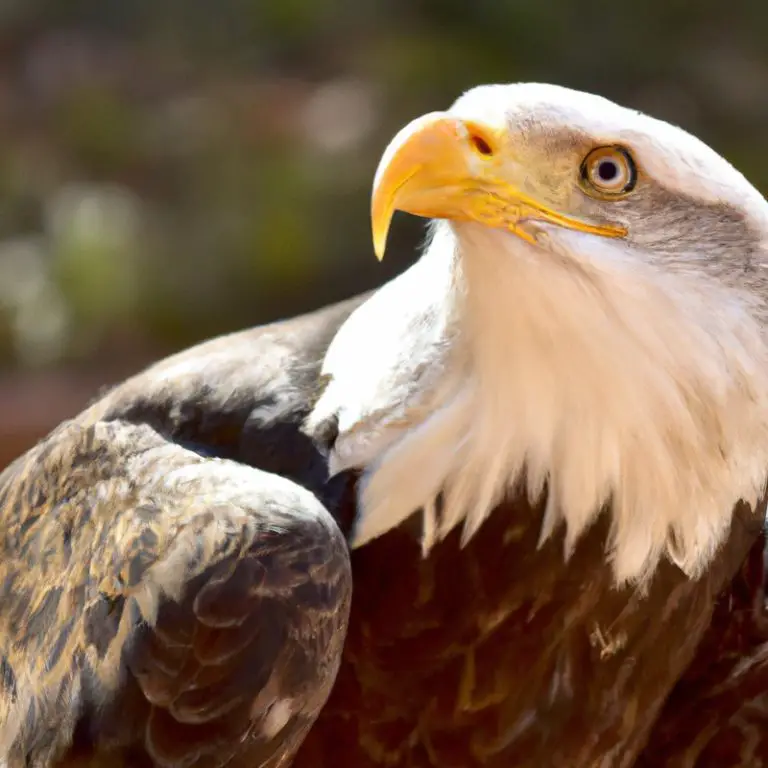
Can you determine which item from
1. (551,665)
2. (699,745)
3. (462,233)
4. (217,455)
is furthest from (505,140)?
(699,745)

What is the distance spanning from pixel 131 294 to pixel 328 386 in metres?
3.37

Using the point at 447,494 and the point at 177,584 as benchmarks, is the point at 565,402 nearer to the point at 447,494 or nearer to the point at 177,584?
the point at 447,494

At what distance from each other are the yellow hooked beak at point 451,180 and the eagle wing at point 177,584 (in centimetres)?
36

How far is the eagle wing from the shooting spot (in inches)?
56.3

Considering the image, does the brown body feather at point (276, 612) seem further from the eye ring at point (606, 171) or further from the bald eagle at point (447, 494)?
the eye ring at point (606, 171)

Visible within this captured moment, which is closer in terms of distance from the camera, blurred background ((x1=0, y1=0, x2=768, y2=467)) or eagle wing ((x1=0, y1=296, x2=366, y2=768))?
eagle wing ((x1=0, y1=296, x2=366, y2=768))

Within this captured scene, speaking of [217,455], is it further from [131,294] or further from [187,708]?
[131,294]

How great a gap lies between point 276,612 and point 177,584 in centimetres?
12

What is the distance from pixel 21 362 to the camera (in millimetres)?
4652

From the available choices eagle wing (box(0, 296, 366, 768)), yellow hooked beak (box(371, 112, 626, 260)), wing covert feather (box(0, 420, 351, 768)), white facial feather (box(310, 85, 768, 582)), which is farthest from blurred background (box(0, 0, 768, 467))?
yellow hooked beak (box(371, 112, 626, 260))

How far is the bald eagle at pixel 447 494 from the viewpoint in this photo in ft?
4.65

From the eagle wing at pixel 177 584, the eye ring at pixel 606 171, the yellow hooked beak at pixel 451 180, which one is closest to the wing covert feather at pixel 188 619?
the eagle wing at pixel 177 584

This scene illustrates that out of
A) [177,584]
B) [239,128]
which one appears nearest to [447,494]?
[177,584]

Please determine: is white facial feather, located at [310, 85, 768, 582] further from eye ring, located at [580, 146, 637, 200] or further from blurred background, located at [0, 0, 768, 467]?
blurred background, located at [0, 0, 768, 467]
